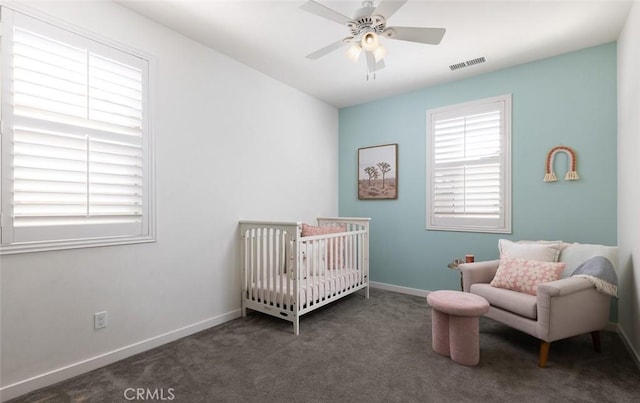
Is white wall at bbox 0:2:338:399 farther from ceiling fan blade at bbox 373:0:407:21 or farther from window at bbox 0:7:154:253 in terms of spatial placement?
ceiling fan blade at bbox 373:0:407:21

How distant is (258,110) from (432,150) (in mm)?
2063

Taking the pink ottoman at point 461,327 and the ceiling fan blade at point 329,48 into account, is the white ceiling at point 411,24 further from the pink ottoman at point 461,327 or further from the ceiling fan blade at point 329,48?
the pink ottoman at point 461,327

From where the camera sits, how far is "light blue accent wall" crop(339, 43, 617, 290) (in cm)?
262

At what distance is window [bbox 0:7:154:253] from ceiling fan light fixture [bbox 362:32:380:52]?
5.42 feet

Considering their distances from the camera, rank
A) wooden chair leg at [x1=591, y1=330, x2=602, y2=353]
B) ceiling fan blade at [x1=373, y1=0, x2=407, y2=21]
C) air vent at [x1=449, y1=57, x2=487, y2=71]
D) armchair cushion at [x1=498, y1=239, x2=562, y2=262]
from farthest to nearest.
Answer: air vent at [x1=449, y1=57, x2=487, y2=71] < armchair cushion at [x1=498, y1=239, x2=562, y2=262] < wooden chair leg at [x1=591, y1=330, x2=602, y2=353] < ceiling fan blade at [x1=373, y1=0, x2=407, y2=21]

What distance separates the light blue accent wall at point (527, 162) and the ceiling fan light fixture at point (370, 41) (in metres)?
1.30

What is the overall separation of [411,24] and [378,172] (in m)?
1.93

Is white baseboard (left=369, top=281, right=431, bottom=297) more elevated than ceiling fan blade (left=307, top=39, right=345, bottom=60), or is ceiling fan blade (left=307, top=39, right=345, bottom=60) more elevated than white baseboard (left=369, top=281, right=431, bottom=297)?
ceiling fan blade (left=307, top=39, right=345, bottom=60)

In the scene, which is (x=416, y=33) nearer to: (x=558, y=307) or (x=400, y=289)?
(x=558, y=307)

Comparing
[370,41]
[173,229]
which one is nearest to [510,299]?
[370,41]

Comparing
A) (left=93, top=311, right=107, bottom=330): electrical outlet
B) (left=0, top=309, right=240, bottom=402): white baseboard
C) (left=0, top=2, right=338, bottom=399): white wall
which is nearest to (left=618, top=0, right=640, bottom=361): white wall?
(left=0, top=2, right=338, bottom=399): white wall

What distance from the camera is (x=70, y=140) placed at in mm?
1888

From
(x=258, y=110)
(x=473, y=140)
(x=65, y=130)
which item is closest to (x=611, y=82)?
(x=473, y=140)

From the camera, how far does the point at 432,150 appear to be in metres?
3.52
